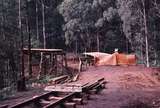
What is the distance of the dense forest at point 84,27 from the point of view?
31.6 m

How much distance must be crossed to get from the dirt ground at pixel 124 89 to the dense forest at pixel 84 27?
7401 millimetres

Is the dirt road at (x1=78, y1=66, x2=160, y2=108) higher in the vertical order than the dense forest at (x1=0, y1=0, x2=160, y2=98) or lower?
lower

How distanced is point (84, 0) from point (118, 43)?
30.3 ft

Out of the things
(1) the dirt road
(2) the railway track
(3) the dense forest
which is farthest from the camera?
(3) the dense forest

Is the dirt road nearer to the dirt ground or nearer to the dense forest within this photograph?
the dirt ground

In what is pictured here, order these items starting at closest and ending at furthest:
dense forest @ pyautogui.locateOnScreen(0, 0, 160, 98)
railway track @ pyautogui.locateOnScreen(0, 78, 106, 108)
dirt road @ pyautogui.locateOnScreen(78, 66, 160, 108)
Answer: railway track @ pyautogui.locateOnScreen(0, 78, 106, 108) < dirt road @ pyautogui.locateOnScreen(78, 66, 160, 108) < dense forest @ pyautogui.locateOnScreen(0, 0, 160, 98)

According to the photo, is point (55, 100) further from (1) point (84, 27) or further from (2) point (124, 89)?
(1) point (84, 27)

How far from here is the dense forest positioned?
31594 mm

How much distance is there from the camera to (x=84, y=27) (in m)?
53.4

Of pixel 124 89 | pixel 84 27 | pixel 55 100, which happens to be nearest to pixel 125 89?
pixel 124 89

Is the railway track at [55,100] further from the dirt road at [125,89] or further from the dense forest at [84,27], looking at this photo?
the dense forest at [84,27]

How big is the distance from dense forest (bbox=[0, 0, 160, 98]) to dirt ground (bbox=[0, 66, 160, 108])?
740 cm

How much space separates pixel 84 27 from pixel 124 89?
35.2 metres

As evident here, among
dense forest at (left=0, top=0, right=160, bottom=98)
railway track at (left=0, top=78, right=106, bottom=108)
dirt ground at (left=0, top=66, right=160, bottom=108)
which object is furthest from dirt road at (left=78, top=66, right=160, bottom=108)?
dense forest at (left=0, top=0, right=160, bottom=98)
